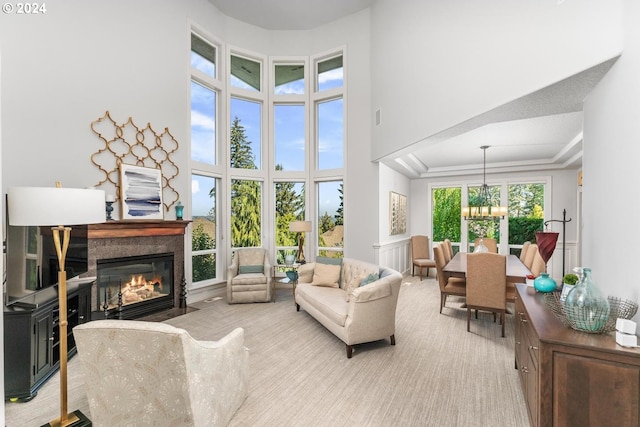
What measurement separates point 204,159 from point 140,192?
1413 millimetres

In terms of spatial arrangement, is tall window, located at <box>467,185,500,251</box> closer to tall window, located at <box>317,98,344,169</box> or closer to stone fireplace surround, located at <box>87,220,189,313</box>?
tall window, located at <box>317,98,344,169</box>

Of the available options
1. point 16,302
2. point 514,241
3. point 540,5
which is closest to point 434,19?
point 540,5

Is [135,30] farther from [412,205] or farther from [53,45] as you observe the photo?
[412,205]

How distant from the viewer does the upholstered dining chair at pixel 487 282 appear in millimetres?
3777

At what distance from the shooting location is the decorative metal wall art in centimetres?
412

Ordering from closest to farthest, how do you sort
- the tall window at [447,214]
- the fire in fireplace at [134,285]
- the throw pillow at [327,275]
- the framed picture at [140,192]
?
the fire in fireplace at [134,285] → the framed picture at [140,192] → the throw pillow at [327,275] → the tall window at [447,214]

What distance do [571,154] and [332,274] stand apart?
17.1ft

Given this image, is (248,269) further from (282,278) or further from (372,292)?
(372,292)

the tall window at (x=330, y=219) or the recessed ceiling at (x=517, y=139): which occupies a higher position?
the recessed ceiling at (x=517, y=139)

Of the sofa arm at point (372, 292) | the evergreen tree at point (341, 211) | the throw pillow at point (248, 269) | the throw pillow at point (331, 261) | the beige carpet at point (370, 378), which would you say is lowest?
the beige carpet at point (370, 378)

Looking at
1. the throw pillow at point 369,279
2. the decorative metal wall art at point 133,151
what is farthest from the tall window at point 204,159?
the throw pillow at point 369,279

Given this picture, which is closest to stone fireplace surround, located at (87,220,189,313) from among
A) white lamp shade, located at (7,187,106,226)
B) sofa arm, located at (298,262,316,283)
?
sofa arm, located at (298,262,316,283)

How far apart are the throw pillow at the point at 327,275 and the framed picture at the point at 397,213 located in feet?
7.22

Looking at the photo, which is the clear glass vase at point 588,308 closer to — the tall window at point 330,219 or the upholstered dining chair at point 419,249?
the tall window at point 330,219
